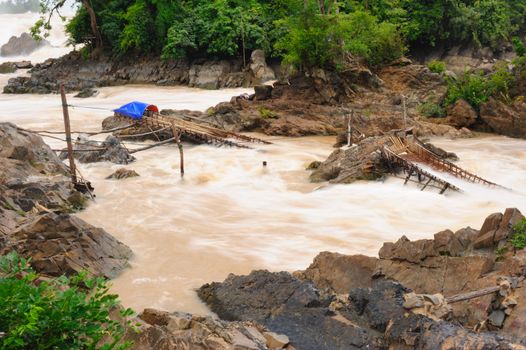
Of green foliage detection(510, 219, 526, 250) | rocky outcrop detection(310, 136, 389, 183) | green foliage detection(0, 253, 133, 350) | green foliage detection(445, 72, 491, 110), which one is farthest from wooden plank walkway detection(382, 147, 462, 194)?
green foliage detection(0, 253, 133, 350)

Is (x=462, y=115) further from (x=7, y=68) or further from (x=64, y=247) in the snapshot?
(x=7, y=68)

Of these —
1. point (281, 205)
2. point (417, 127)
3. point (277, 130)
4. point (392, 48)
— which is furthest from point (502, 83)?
point (281, 205)

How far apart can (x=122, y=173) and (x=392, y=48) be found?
1587cm

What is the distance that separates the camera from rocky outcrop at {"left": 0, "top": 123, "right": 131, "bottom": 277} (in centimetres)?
796

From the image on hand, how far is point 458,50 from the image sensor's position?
3400cm

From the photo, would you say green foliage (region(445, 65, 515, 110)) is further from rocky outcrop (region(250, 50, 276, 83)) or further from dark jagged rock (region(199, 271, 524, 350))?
dark jagged rock (region(199, 271, 524, 350))

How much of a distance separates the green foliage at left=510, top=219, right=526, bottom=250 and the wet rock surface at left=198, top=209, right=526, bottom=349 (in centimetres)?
9

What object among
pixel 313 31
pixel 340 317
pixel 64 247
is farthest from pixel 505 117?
pixel 64 247

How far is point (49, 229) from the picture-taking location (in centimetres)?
832

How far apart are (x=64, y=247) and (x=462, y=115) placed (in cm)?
1678

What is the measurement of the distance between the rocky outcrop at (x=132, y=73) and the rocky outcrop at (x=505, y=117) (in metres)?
13.8

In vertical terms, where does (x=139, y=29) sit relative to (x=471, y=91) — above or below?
above

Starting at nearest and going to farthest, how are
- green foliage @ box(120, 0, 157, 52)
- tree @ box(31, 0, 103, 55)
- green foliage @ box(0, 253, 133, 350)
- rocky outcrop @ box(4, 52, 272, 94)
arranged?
green foliage @ box(0, 253, 133, 350)
rocky outcrop @ box(4, 52, 272, 94)
green foliage @ box(120, 0, 157, 52)
tree @ box(31, 0, 103, 55)

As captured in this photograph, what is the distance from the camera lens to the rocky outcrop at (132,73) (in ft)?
105
